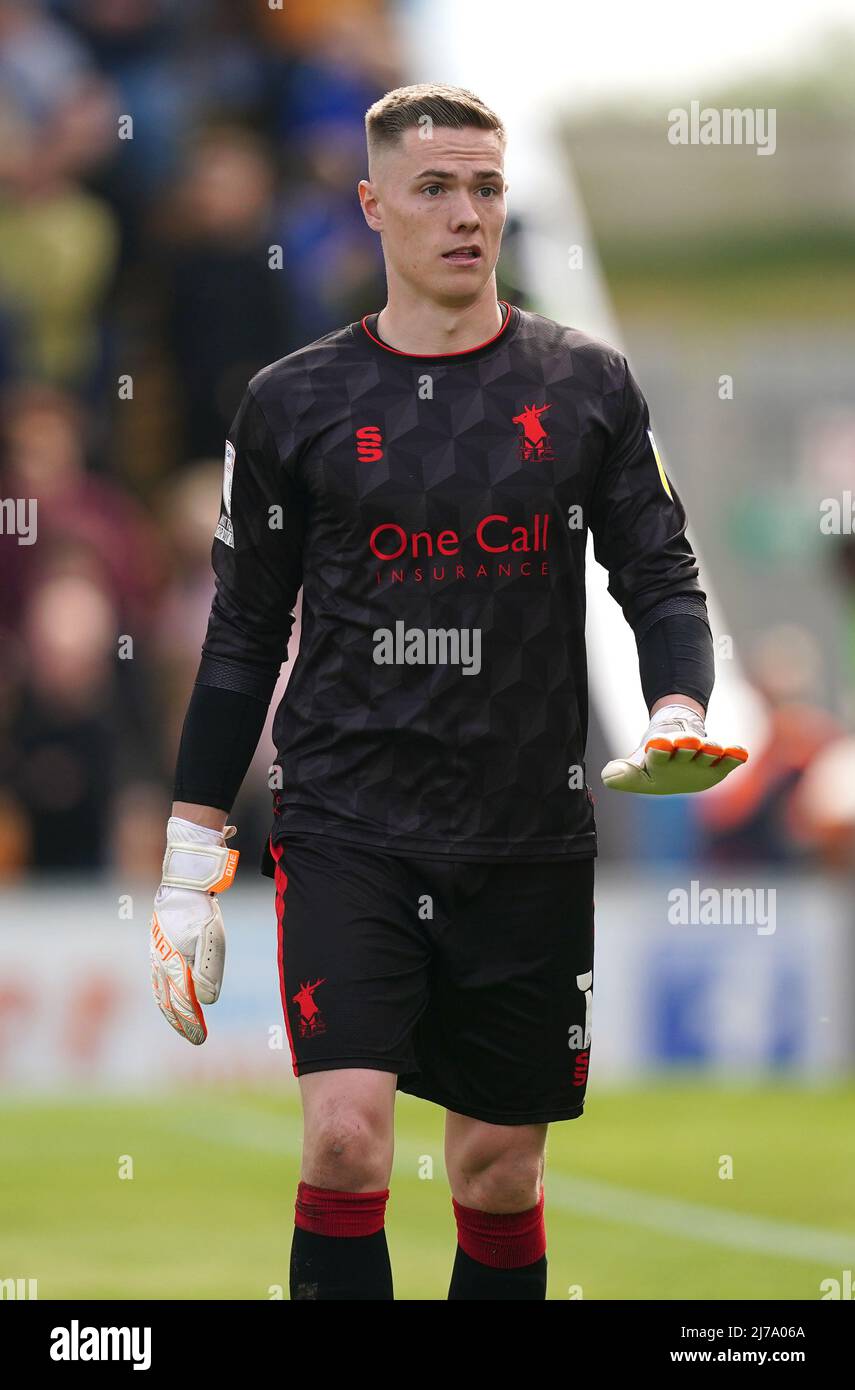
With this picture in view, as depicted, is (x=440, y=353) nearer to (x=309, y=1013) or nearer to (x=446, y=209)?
(x=446, y=209)

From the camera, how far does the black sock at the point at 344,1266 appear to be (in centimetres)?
427

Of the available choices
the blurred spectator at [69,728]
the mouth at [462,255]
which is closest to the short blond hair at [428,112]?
the mouth at [462,255]

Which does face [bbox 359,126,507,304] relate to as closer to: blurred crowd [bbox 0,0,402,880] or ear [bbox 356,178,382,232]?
ear [bbox 356,178,382,232]

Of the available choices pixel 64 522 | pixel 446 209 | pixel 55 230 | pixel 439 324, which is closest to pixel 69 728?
pixel 64 522

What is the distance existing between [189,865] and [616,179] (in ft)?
112

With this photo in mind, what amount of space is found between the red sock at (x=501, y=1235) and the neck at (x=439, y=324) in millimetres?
1724

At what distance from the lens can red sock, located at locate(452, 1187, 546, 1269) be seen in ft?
15.4


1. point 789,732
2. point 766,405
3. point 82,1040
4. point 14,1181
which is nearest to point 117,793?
point 82,1040

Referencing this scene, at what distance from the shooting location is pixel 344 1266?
14.0 ft

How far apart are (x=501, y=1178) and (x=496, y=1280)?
0.24m

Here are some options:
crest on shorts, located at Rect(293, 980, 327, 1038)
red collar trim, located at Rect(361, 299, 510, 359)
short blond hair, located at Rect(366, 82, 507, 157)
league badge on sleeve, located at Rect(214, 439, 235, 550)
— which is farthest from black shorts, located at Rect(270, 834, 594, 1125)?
short blond hair, located at Rect(366, 82, 507, 157)

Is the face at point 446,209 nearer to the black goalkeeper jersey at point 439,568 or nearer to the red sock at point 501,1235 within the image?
the black goalkeeper jersey at point 439,568

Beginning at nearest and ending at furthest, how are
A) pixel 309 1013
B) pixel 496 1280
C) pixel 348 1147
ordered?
1. pixel 348 1147
2. pixel 309 1013
3. pixel 496 1280
